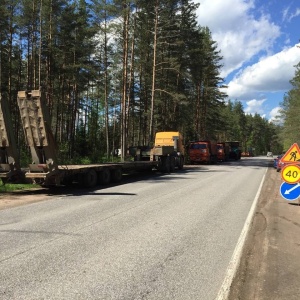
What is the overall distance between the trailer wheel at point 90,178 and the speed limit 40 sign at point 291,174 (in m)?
8.14

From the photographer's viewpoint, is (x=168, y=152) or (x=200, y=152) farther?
(x=200, y=152)

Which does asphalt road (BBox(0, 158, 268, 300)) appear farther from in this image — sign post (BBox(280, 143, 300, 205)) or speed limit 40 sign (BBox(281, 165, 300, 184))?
speed limit 40 sign (BBox(281, 165, 300, 184))

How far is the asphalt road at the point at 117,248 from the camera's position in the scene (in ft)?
14.3

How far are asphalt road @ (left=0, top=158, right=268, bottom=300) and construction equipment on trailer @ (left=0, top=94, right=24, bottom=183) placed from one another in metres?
2.58

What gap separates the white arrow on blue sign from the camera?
1020 centimetres

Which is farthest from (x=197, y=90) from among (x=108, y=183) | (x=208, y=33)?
(x=108, y=183)

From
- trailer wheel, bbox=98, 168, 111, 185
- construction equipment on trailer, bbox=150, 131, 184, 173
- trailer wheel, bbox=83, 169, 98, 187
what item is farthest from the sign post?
construction equipment on trailer, bbox=150, 131, 184, 173

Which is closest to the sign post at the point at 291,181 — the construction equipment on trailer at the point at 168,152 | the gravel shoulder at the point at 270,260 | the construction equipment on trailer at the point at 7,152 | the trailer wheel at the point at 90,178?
the gravel shoulder at the point at 270,260

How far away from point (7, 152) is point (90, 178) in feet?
11.9

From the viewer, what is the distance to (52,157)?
1286 centimetres

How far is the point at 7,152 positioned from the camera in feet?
43.4

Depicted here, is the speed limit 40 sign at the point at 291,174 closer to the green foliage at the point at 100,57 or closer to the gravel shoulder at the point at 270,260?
the gravel shoulder at the point at 270,260

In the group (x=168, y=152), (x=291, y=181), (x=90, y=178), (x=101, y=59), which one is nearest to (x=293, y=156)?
(x=291, y=181)

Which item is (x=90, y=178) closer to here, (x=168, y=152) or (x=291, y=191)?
(x=291, y=191)
